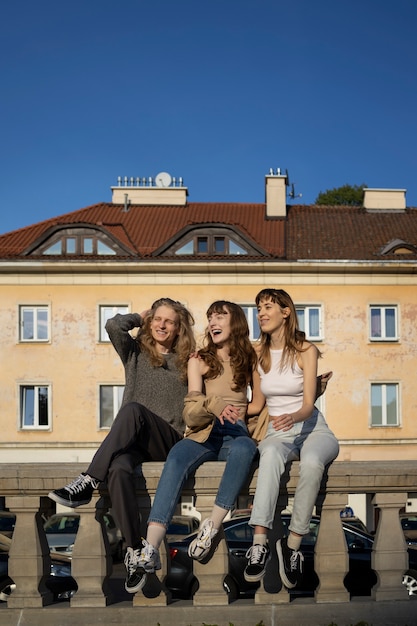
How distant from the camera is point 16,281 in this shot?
1161 inches

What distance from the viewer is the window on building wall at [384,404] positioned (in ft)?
97.5

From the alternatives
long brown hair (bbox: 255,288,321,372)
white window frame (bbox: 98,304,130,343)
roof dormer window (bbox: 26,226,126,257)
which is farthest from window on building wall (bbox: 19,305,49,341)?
long brown hair (bbox: 255,288,321,372)

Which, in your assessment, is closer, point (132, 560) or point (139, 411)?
point (132, 560)

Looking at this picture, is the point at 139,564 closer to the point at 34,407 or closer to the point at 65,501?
the point at 65,501

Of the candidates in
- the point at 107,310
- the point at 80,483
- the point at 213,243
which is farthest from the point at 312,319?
the point at 80,483

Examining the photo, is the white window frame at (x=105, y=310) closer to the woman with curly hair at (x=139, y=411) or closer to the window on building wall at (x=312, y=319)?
the window on building wall at (x=312, y=319)

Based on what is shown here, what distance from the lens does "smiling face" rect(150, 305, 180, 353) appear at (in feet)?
18.3

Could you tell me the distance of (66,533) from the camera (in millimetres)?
18531

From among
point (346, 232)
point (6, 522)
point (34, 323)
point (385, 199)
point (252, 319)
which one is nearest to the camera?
point (6, 522)

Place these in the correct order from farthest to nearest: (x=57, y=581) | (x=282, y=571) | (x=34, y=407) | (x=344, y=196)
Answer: (x=344, y=196) < (x=34, y=407) < (x=57, y=581) < (x=282, y=571)

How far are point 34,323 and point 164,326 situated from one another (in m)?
24.9

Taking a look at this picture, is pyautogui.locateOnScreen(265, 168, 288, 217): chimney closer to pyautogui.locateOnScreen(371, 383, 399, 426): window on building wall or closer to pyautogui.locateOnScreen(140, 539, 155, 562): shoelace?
pyautogui.locateOnScreen(371, 383, 399, 426): window on building wall

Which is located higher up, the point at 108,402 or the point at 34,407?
the point at 108,402

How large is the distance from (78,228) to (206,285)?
5396 millimetres
